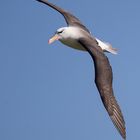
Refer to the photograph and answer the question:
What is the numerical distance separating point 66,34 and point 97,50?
1.78 m

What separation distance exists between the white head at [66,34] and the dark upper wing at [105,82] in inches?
27.4

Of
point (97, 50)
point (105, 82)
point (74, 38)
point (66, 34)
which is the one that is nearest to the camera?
point (105, 82)

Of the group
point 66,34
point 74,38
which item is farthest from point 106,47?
point 66,34

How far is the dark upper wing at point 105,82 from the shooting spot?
39.0 ft

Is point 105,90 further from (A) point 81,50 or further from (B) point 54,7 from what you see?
(B) point 54,7

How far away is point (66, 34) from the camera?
1577 cm

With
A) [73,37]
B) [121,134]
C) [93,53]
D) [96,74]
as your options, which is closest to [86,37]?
[73,37]

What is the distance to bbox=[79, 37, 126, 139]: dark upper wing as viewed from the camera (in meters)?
11.9

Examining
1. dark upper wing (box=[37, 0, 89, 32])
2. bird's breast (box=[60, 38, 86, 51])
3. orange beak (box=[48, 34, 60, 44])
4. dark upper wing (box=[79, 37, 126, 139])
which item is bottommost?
dark upper wing (box=[79, 37, 126, 139])

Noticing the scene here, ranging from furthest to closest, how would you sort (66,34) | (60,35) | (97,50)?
1. (60,35)
2. (66,34)
3. (97,50)

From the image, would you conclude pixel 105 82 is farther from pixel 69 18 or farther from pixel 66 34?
pixel 69 18

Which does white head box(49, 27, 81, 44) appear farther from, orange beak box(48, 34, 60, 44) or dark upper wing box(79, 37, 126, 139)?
dark upper wing box(79, 37, 126, 139)

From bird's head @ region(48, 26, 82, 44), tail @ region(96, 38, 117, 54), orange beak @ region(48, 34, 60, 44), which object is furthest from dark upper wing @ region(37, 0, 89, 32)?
orange beak @ region(48, 34, 60, 44)

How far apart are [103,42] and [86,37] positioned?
1116mm
